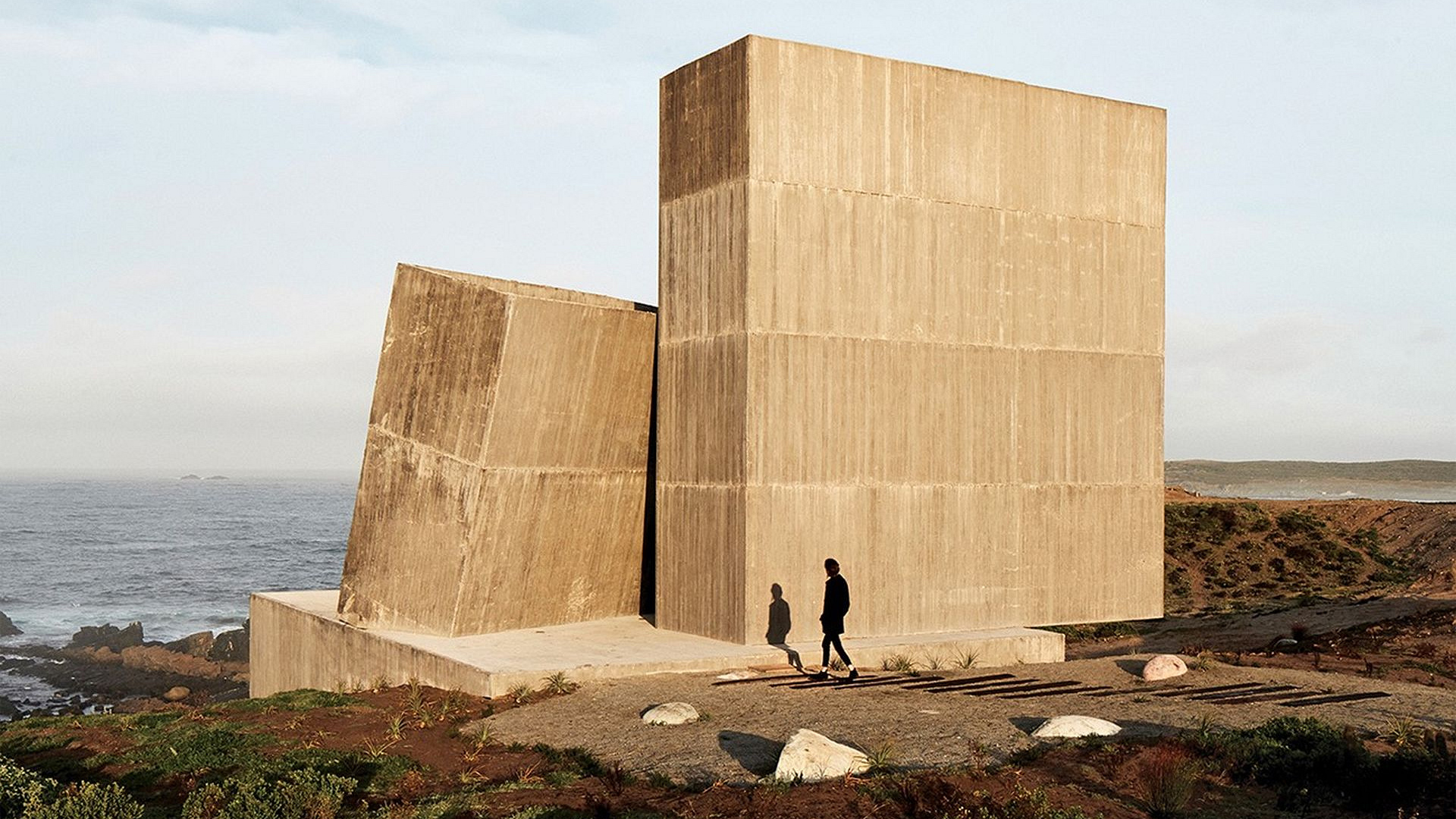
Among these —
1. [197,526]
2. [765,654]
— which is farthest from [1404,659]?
[197,526]

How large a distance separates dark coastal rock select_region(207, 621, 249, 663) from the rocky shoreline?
2cm

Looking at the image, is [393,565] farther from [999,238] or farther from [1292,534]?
[1292,534]

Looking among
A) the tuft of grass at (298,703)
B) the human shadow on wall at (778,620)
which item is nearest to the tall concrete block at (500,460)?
the tuft of grass at (298,703)

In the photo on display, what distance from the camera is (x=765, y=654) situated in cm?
1731

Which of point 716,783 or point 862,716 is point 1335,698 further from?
point 716,783

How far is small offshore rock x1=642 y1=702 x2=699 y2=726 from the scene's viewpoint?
13.2 meters

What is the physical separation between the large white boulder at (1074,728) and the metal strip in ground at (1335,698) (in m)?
3.34

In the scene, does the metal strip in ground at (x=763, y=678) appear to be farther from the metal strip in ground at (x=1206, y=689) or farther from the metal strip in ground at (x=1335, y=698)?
the metal strip in ground at (x=1335, y=698)

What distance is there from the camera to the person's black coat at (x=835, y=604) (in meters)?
15.9

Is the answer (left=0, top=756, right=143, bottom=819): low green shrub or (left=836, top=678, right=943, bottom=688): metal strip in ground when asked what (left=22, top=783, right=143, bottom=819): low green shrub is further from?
(left=836, top=678, right=943, bottom=688): metal strip in ground

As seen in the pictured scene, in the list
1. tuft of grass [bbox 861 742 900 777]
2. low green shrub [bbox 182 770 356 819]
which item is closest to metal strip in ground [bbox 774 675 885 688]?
tuft of grass [bbox 861 742 900 777]

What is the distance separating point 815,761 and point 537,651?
25.5 ft

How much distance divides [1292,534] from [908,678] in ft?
120

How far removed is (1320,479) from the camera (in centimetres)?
14625
